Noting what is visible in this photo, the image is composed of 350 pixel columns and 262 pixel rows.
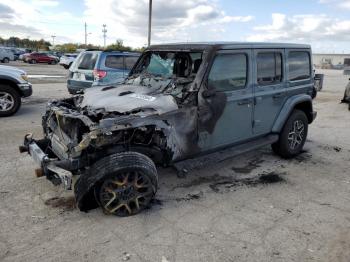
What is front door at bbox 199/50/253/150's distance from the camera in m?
4.46

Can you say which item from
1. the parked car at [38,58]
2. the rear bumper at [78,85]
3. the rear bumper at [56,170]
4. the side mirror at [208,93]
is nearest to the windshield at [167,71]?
the side mirror at [208,93]

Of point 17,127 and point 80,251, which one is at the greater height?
point 17,127

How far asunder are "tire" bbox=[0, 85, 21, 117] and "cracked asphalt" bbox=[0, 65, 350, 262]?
3.48 m

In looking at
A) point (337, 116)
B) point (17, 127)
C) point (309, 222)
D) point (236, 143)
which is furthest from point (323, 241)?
point (337, 116)

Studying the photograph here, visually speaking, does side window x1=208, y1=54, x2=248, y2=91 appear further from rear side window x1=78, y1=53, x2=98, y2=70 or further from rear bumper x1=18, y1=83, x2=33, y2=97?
rear bumper x1=18, y1=83, x2=33, y2=97

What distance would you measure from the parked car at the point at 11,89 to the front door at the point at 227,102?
252 inches

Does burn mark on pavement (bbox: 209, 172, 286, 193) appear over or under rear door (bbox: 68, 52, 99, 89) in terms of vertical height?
under

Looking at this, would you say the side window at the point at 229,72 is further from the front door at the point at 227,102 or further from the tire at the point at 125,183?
the tire at the point at 125,183

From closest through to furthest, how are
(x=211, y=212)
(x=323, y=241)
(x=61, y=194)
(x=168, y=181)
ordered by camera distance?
(x=323, y=241)
(x=211, y=212)
(x=61, y=194)
(x=168, y=181)

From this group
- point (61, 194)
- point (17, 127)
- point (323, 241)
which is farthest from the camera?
point (17, 127)

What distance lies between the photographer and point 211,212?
13.2ft

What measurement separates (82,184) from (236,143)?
2.36 meters

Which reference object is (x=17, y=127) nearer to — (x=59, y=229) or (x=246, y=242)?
(x=59, y=229)

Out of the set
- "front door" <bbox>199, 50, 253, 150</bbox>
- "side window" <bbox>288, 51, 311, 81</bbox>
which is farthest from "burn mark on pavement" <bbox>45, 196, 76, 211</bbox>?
"side window" <bbox>288, 51, 311, 81</bbox>
